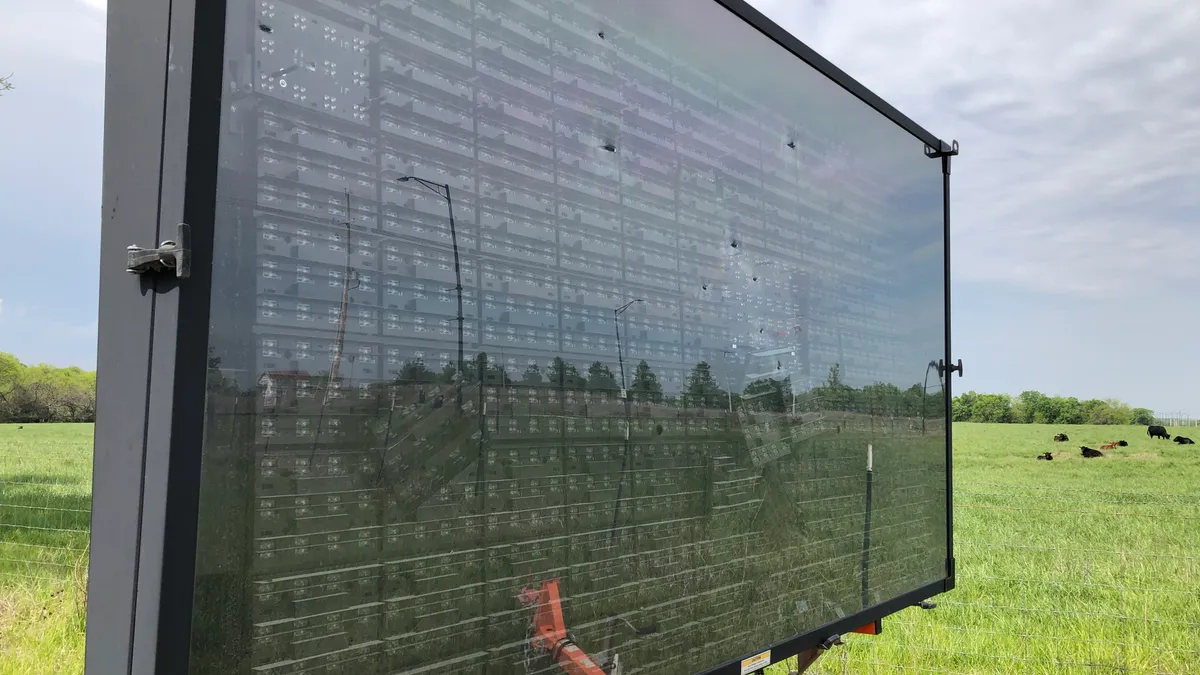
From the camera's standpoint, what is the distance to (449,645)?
1.19 meters

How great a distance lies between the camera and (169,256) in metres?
0.97

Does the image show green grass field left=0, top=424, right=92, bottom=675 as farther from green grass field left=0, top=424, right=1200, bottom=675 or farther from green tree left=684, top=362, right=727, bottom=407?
green tree left=684, top=362, right=727, bottom=407

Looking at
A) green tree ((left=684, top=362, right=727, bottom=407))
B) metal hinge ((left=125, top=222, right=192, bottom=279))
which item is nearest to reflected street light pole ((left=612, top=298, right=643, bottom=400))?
green tree ((left=684, top=362, right=727, bottom=407))

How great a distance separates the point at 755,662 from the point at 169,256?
5.24ft

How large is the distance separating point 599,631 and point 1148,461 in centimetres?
1905

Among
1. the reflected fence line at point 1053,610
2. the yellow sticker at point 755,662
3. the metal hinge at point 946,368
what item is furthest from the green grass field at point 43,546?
the reflected fence line at point 1053,610

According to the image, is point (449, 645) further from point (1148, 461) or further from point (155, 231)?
point (1148, 461)

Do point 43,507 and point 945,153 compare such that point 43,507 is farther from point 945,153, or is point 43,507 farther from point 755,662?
point 945,153

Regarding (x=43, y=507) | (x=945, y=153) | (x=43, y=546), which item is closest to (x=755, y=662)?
(x=945, y=153)

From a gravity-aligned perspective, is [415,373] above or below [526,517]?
above

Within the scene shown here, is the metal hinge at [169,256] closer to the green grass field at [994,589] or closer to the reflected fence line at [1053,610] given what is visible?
the green grass field at [994,589]

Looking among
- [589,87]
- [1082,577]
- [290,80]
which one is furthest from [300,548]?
[1082,577]

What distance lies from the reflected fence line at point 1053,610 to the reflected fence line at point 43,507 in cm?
443

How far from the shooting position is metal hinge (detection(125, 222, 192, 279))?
0.95 metres
